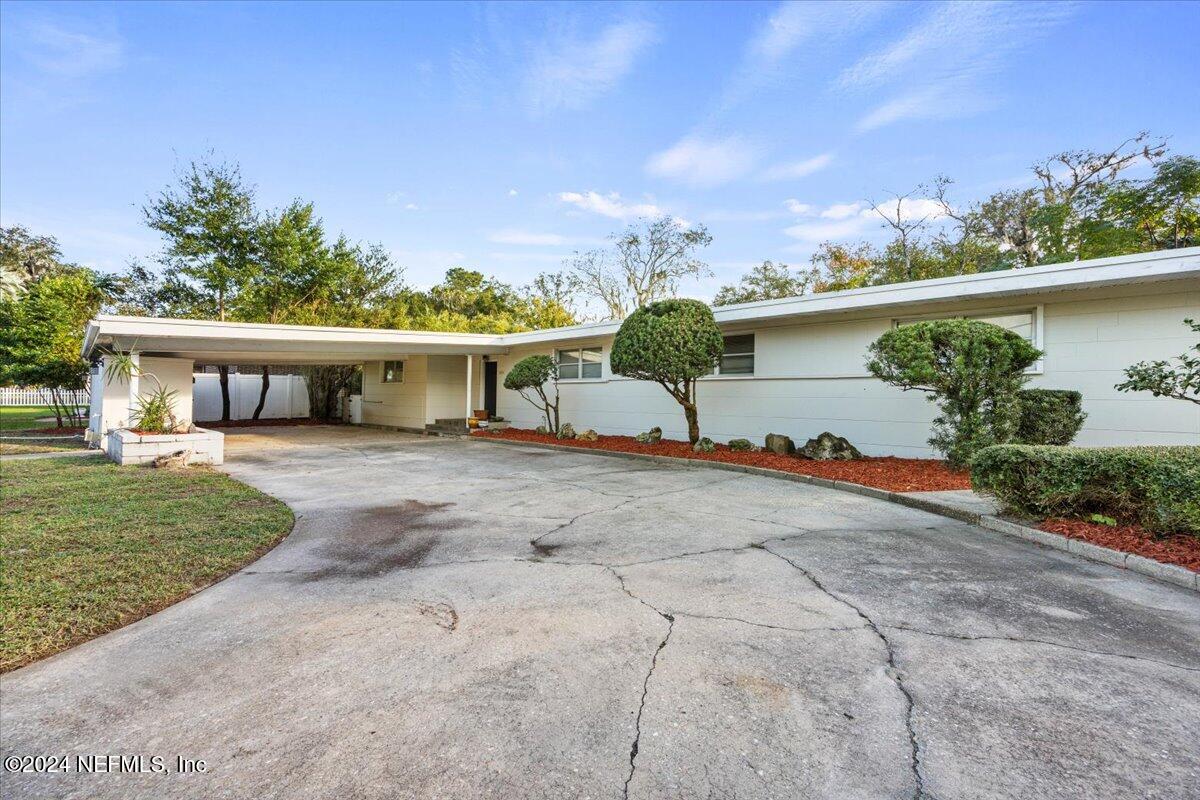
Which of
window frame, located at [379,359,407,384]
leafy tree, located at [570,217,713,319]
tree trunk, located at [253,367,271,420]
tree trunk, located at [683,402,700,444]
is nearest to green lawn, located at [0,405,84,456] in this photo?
tree trunk, located at [253,367,271,420]

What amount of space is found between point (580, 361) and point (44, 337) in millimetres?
13014

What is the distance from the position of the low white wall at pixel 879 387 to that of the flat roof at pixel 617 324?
0.48 metres

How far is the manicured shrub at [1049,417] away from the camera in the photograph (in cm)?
663

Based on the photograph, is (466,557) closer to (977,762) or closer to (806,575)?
(806,575)

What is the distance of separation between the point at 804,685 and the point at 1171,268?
7.62 metres

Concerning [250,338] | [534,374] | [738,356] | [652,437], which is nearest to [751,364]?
[738,356]

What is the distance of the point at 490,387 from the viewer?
17031 millimetres

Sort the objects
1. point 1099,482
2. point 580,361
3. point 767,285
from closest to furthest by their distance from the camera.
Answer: point 1099,482 < point 580,361 < point 767,285

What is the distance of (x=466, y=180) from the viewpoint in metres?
14.1

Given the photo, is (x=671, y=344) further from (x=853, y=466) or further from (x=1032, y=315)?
(x=1032, y=315)

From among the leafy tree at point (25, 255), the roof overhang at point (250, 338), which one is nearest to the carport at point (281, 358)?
the roof overhang at point (250, 338)

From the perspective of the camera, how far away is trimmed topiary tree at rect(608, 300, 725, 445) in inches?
372

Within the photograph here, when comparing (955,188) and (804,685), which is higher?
(955,188)

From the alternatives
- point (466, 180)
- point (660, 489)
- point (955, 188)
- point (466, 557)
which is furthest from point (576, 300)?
point (466, 557)
